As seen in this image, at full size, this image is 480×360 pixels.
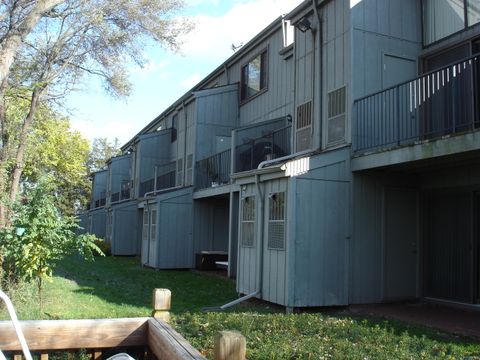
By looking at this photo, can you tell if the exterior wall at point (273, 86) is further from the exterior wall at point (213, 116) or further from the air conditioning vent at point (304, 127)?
the air conditioning vent at point (304, 127)

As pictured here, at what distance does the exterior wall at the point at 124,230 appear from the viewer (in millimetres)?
24719

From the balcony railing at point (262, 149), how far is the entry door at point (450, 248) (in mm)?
4390

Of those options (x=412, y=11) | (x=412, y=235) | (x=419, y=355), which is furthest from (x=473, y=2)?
(x=419, y=355)

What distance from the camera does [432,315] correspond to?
29.0 feet

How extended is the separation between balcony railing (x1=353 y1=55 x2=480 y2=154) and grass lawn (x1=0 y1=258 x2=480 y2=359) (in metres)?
3.46

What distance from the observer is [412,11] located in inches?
427

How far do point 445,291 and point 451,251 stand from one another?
787 millimetres

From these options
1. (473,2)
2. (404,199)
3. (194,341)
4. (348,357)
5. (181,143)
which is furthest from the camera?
(181,143)

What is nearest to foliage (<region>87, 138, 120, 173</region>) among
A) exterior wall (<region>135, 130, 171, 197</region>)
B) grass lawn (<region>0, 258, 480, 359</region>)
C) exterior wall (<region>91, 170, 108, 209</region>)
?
exterior wall (<region>91, 170, 108, 209</region>)

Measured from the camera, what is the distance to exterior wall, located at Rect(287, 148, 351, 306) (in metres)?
9.28

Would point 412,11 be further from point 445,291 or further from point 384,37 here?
point 445,291

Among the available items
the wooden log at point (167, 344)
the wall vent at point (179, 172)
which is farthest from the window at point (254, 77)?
the wooden log at point (167, 344)

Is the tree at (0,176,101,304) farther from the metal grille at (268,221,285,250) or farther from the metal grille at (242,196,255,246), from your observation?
the metal grille at (242,196,255,246)

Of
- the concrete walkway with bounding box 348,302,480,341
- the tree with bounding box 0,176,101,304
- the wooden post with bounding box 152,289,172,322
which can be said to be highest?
the tree with bounding box 0,176,101,304
